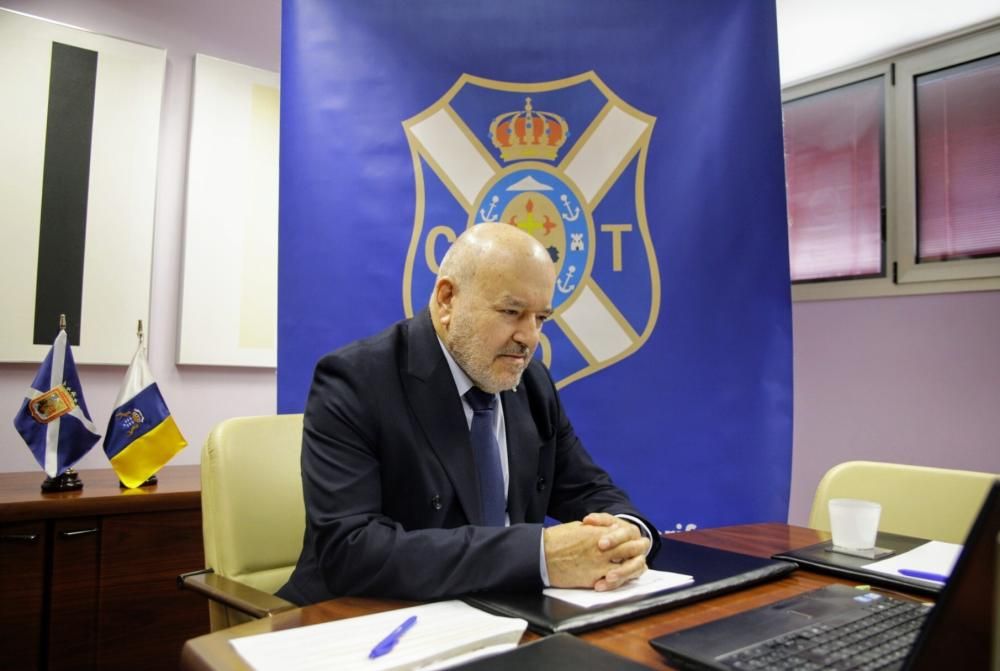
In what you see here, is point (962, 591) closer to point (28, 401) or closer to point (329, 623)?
point (329, 623)

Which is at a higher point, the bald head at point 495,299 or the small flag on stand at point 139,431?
the bald head at point 495,299

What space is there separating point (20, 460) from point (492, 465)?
7.28 ft

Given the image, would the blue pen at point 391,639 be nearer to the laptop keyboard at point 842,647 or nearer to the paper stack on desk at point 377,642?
the paper stack on desk at point 377,642

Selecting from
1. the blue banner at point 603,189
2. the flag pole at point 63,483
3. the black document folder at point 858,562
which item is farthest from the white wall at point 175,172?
the black document folder at point 858,562

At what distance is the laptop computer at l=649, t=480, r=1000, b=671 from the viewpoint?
56 cm

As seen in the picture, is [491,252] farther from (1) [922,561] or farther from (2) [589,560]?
Result: (1) [922,561]

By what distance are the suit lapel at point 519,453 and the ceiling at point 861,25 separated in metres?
2.64

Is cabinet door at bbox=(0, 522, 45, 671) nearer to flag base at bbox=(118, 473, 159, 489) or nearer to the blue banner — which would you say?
flag base at bbox=(118, 473, 159, 489)

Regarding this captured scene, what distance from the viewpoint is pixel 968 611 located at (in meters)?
0.58

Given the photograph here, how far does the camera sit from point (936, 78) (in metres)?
3.52

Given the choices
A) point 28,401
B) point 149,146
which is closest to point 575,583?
point 28,401

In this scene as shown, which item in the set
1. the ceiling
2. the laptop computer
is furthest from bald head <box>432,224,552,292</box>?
the ceiling

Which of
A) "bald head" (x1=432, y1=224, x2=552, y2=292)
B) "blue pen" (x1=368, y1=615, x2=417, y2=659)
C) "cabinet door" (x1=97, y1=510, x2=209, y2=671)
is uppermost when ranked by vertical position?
"bald head" (x1=432, y1=224, x2=552, y2=292)

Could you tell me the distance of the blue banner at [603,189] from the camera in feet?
7.38
